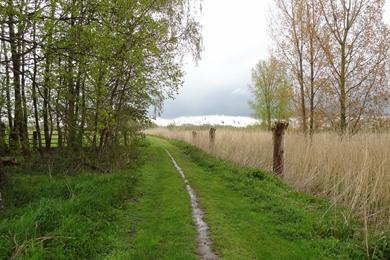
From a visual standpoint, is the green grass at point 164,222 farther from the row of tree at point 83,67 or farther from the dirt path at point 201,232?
the row of tree at point 83,67

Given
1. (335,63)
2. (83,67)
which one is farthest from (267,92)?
(83,67)

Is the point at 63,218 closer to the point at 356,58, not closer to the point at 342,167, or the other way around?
the point at 342,167

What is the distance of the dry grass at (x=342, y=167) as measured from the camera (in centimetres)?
632

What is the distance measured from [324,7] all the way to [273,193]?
1459 cm

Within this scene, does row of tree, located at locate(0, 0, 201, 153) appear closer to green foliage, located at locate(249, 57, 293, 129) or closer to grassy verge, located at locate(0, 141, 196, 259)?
grassy verge, located at locate(0, 141, 196, 259)

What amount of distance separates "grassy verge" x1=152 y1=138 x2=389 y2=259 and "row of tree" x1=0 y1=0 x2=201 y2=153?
16.4 ft

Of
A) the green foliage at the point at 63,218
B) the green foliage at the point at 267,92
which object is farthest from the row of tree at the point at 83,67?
the green foliage at the point at 267,92

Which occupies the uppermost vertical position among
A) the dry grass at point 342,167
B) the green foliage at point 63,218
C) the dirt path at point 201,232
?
the dry grass at point 342,167

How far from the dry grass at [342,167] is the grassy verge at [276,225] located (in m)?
0.41

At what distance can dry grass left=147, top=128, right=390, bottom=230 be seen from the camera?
6324 millimetres

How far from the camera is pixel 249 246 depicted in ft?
18.0

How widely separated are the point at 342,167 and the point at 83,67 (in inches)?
302

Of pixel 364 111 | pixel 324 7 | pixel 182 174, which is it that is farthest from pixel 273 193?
pixel 324 7

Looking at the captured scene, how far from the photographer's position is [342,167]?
8.50 meters
